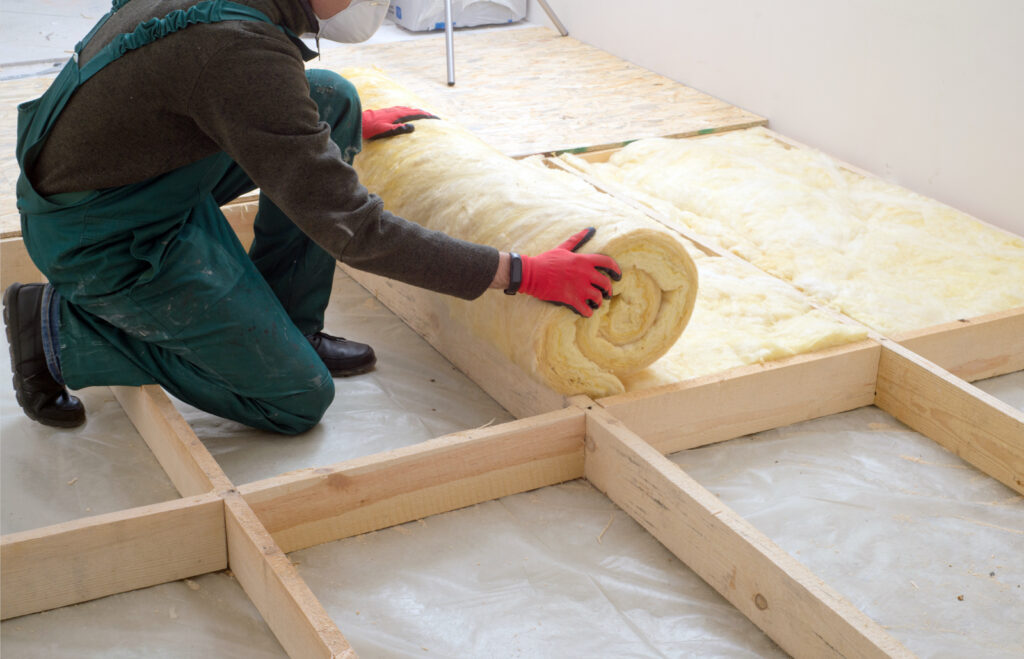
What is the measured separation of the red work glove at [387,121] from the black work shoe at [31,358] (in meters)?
0.95

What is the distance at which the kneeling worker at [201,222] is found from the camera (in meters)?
1.75

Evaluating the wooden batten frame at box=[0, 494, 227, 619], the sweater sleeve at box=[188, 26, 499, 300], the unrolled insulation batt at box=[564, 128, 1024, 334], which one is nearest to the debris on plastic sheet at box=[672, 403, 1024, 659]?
the unrolled insulation batt at box=[564, 128, 1024, 334]

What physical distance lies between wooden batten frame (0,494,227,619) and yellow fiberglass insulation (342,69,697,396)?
0.73 meters

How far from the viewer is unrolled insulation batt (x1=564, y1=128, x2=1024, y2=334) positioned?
274 cm

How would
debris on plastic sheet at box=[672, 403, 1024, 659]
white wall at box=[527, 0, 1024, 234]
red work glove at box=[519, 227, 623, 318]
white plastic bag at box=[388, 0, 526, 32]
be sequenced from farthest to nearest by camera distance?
white plastic bag at box=[388, 0, 526, 32] < white wall at box=[527, 0, 1024, 234] < red work glove at box=[519, 227, 623, 318] < debris on plastic sheet at box=[672, 403, 1024, 659]

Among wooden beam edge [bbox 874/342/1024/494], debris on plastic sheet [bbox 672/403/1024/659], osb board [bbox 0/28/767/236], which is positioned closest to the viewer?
debris on plastic sheet [bbox 672/403/1024/659]

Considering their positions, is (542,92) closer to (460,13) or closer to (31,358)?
(460,13)

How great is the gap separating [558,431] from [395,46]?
12.7 feet

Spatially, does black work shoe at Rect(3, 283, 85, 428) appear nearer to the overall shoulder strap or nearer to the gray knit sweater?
the gray knit sweater

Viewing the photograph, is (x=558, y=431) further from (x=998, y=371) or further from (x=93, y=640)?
(x=998, y=371)

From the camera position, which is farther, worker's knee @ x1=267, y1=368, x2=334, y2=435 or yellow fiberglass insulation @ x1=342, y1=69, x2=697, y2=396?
worker's knee @ x1=267, y1=368, x2=334, y2=435

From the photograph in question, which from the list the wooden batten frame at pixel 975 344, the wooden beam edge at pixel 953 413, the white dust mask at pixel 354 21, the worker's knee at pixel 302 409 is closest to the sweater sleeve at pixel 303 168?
the white dust mask at pixel 354 21

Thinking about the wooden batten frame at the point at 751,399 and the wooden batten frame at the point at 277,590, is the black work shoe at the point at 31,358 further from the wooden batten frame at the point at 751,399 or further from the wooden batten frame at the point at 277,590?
the wooden batten frame at the point at 751,399

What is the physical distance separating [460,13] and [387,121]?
3.56 metres
